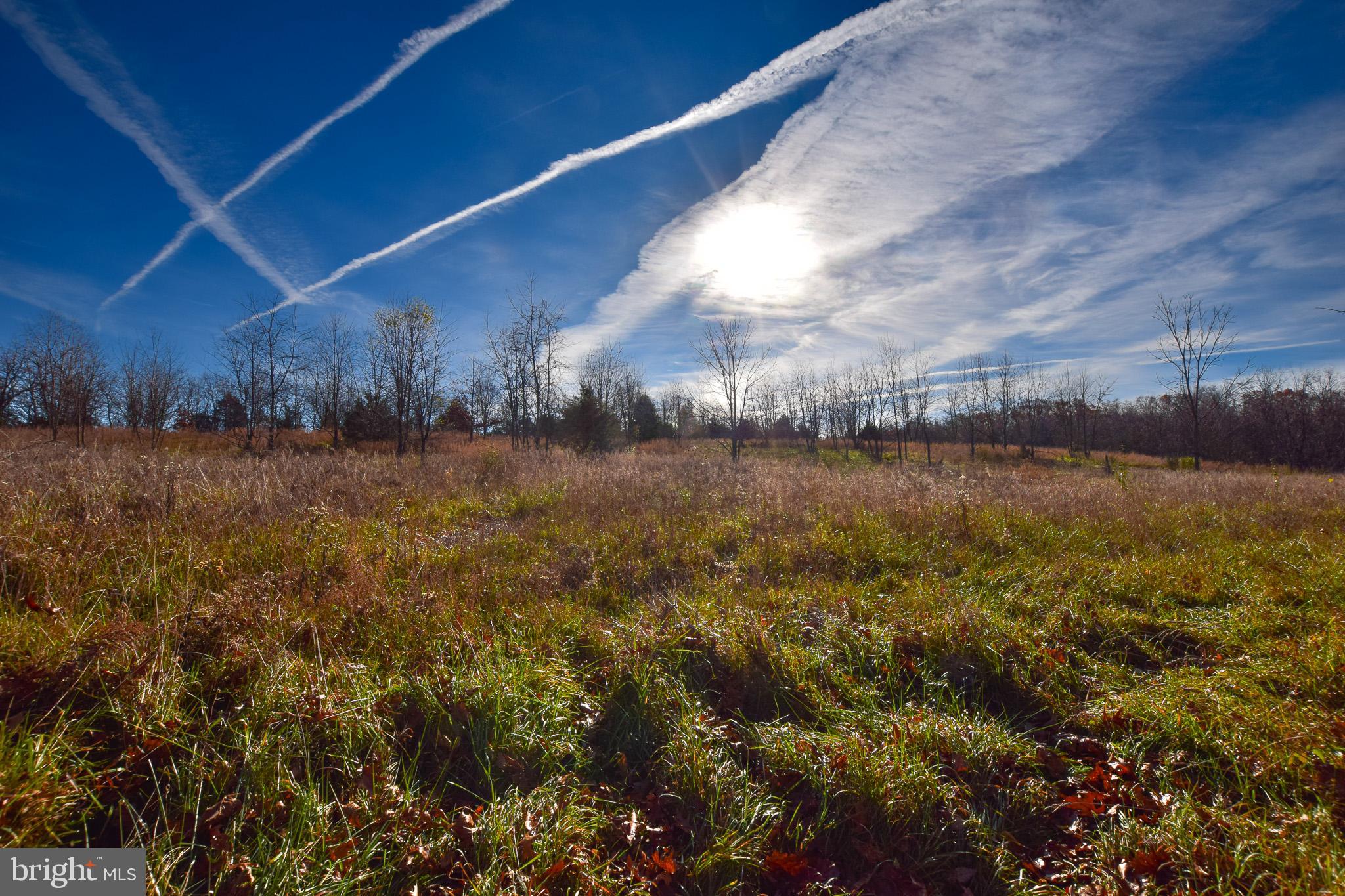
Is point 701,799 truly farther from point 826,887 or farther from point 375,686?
point 375,686

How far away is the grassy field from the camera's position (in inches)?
80.1

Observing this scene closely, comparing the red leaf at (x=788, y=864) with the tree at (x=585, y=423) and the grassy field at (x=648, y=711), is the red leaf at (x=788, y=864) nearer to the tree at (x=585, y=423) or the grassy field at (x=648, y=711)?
the grassy field at (x=648, y=711)

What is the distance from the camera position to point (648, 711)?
118 inches

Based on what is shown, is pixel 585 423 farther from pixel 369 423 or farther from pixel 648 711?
pixel 648 711

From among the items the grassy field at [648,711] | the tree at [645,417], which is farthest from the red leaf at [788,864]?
the tree at [645,417]

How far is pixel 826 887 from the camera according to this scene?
2.06 m

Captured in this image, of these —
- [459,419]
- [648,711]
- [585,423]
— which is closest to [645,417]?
[585,423]

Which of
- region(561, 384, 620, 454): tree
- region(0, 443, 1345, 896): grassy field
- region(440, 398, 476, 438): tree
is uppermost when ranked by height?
region(440, 398, 476, 438): tree

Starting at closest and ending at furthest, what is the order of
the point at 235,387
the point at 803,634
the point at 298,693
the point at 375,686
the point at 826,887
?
the point at 826,887, the point at 298,693, the point at 375,686, the point at 803,634, the point at 235,387

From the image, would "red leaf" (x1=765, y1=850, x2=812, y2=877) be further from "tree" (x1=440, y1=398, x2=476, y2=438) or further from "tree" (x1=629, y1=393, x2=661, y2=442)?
"tree" (x1=440, y1=398, x2=476, y2=438)

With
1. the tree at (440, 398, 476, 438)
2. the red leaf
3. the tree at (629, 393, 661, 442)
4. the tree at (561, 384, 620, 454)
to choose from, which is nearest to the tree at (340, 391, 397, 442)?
the tree at (440, 398, 476, 438)

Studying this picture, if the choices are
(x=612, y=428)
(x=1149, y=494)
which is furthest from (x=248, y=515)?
(x=612, y=428)

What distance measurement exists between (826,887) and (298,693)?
9.63 feet

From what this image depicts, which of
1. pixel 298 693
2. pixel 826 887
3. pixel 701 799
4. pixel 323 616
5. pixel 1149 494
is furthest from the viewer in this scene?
pixel 1149 494
